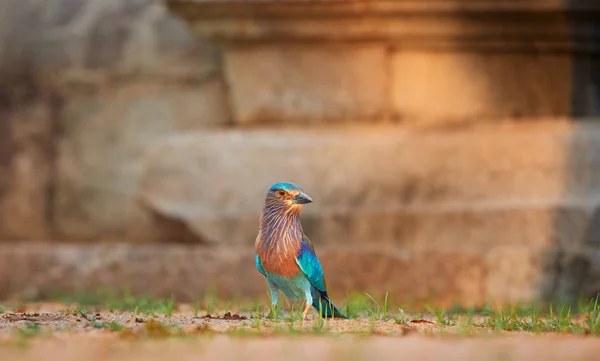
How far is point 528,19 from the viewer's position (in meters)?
5.82

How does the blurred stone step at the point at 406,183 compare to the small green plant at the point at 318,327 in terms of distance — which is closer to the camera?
the small green plant at the point at 318,327

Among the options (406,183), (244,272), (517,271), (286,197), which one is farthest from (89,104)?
(286,197)

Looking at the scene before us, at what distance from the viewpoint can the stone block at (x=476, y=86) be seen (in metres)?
6.02

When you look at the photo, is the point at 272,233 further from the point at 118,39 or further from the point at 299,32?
the point at 118,39

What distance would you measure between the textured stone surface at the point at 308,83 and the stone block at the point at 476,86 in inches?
5.5

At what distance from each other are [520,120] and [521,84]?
244 millimetres

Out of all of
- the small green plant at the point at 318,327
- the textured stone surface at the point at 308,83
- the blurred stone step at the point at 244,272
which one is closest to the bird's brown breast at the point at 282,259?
the small green plant at the point at 318,327

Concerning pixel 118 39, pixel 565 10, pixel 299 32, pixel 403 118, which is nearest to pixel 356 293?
pixel 403 118

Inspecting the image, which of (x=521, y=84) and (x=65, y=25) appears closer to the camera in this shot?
(x=521, y=84)

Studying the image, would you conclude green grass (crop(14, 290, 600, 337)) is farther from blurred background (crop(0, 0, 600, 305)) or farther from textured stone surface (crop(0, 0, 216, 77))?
textured stone surface (crop(0, 0, 216, 77))

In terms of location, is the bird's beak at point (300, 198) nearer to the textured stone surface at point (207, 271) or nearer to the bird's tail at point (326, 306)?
the bird's tail at point (326, 306)

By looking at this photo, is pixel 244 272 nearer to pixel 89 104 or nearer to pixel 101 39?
pixel 89 104

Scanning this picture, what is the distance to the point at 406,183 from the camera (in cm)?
578

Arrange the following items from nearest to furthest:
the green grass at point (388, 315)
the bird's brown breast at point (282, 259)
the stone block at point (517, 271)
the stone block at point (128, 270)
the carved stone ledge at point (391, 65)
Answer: the green grass at point (388, 315)
the bird's brown breast at point (282, 259)
the stone block at point (517, 271)
the stone block at point (128, 270)
the carved stone ledge at point (391, 65)
